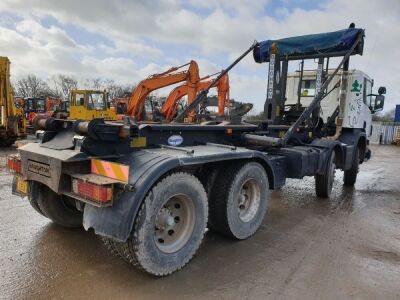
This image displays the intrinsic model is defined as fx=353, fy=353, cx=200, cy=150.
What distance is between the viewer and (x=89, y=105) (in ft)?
55.5

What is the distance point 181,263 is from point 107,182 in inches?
45.7

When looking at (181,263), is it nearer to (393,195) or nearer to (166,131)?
(166,131)

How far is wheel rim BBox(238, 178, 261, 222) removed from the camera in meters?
4.58

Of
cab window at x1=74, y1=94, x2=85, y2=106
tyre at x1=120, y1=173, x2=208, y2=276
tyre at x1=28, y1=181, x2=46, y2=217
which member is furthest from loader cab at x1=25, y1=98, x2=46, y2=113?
tyre at x1=120, y1=173, x2=208, y2=276

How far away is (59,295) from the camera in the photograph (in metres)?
3.04

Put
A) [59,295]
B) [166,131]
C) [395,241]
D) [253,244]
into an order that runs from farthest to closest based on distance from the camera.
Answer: [395,241] < [253,244] < [166,131] < [59,295]

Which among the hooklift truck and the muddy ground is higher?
the hooklift truck

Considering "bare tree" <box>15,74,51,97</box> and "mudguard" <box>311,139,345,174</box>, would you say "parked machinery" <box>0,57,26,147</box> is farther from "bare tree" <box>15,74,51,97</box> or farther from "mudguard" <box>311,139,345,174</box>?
"bare tree" <box>15,74,51,97</box>

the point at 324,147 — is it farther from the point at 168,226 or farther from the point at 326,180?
the point at 168,226

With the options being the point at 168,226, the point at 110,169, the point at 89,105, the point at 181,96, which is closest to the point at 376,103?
the point at 168,226

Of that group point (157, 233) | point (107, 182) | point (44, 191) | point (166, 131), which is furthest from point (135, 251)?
point (44, 191)

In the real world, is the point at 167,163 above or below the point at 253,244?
above

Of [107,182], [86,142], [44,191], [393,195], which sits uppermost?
[86,142]

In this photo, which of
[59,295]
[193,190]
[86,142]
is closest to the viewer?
[59,295]
